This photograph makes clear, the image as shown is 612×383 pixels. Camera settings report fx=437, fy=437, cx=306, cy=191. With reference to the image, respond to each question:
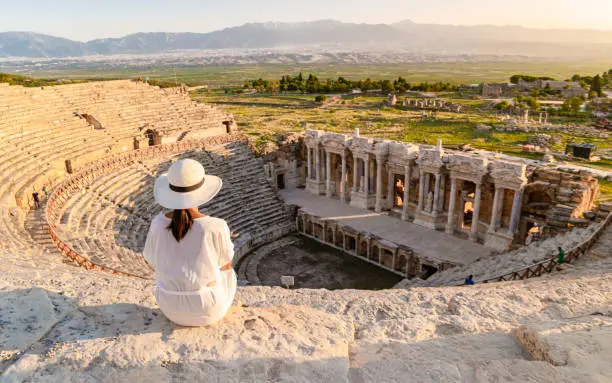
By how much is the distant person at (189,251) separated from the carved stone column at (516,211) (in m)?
20.6

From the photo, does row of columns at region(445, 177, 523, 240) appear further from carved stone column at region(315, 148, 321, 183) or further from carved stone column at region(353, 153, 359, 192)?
carved stone column at region(315, 148, 321, 183)

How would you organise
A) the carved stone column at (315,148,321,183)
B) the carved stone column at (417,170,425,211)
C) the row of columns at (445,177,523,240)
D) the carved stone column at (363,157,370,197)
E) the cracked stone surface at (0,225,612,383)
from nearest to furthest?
the cracked stone surface at (0,225,612,383)
the row of columns at (445,177,523,240)
the carved stone column at (417,170,425,211)
the carved stone column at (363,157,370,197)
the carved stone column at (315,148,321,183)

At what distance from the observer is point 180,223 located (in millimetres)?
5266

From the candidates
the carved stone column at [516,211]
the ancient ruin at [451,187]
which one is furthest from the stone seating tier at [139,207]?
the carved stone column at [516,211]

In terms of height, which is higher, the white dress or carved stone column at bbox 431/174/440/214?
the white dress

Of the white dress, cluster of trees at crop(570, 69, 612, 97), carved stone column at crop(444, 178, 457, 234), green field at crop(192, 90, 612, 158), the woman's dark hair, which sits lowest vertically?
green field at crop(192, 90, 612, 158)

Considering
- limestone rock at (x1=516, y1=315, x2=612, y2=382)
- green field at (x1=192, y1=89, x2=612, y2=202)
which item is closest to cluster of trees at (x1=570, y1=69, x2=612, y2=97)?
green field at (x1=192, y1=89, x2=612, y2=202)

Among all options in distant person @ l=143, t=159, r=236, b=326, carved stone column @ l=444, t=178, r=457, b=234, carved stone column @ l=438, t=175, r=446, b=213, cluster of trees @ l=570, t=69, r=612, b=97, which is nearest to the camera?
distant person @ l=143, t=159, r=236, b=326

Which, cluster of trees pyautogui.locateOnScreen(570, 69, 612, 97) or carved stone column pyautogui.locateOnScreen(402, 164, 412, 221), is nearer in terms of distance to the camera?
carved stone column pyautogui.locateOnScreen(402, 164, 412, 221)

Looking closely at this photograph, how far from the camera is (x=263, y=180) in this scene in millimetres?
31797

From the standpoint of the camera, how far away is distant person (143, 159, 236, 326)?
5.22 metres

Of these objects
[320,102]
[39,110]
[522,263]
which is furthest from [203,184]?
[320,102]

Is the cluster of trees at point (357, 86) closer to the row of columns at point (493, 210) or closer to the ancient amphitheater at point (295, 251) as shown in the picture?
the ancient amphitheater at point (295, 251)

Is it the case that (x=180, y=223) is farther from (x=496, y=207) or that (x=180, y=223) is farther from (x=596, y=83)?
(x=596, y=83)
